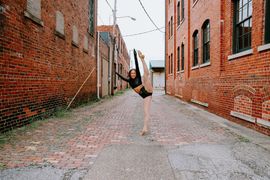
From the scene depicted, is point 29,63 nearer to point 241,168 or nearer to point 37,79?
point 37,79

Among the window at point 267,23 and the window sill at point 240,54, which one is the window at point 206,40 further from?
the window at point 267,23

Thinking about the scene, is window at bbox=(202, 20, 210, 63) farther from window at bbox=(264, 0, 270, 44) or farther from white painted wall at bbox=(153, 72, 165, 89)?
white painted wall at bbox=(153, 72, 165, 89)

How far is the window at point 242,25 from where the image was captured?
633 centimetres

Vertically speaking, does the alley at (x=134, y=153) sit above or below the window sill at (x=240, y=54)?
below

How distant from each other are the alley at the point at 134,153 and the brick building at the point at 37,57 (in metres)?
0.80

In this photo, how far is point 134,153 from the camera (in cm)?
391

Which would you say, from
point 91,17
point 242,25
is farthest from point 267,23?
point 91,17

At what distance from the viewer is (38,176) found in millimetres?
2893

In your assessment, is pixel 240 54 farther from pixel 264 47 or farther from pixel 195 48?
pixel 195 48

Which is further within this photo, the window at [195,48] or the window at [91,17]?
the window at [91,17]

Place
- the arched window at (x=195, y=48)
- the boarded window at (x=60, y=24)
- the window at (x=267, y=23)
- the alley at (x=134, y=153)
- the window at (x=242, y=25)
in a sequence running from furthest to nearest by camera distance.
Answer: the arched window at (x=195, y=48)
the boarded window at (x=60, y=24)
the window at (x=242, y=25)
the window at (x=267, y=23)
the alley at (x=134, y=153)

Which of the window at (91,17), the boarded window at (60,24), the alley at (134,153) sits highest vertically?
the window at (91,17)

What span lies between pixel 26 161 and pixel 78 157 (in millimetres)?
780

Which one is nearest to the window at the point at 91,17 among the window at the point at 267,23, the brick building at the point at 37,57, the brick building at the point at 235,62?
the brick building at the point at 37,57
